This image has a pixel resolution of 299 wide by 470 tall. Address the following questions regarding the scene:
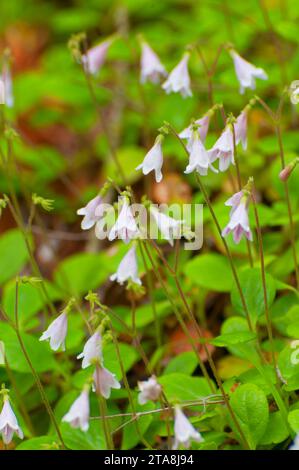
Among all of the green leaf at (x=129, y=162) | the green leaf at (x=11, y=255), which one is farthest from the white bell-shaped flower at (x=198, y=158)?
the green leaf at (x=129, y=162)

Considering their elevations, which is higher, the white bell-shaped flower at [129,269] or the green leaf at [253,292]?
the white bell-shaped flower at [129,269]

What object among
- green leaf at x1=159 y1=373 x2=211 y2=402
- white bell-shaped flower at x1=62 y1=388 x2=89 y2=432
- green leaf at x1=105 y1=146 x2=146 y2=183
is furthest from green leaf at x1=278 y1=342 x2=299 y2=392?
green leaf at x1=105 y1=146 x2=146 y2=183

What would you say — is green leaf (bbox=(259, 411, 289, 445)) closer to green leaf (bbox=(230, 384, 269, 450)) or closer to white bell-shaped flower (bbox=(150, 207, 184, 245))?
green leaf (bbox=(230, 384, 269, 450))

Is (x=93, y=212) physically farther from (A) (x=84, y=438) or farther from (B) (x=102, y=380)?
(A) (x=84, y=438)

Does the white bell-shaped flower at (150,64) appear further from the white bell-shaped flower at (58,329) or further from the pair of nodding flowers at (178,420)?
the pair of nodding flowers at (178,420)

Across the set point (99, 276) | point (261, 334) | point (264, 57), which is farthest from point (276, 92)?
point (261, 334)

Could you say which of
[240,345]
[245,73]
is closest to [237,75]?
[245,73]
